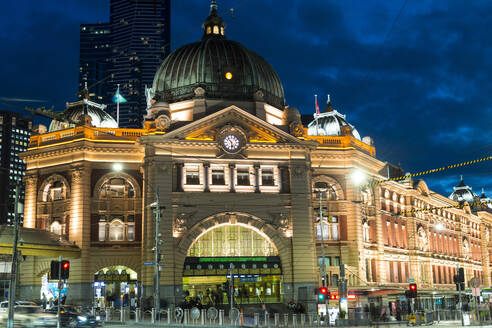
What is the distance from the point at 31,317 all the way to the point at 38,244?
26.1 meters

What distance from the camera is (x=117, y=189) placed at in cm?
7050

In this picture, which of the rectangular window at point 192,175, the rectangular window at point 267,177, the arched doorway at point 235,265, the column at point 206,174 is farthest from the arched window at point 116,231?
the rectangular window at point 267,177

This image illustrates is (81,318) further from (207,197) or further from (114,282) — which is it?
(114,282)

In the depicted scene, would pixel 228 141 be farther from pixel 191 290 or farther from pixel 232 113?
pixel 191 290

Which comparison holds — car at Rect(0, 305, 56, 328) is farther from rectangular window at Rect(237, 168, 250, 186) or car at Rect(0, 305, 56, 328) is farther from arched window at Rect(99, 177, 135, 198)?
rectangular window at Rect(237, 168, 250, 186)

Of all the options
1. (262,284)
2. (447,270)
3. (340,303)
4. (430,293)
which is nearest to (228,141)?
(262,284)

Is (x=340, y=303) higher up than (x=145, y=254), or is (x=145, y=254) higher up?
(x=145, y=254)

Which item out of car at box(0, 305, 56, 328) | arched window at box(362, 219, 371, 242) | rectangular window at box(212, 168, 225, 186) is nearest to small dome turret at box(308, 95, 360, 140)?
arched window at box(362, 219, 371, 242)

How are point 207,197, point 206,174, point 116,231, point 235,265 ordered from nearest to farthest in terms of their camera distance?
1. point 207,197
2. point 235,265
3. point 206,174
4. point 116,231

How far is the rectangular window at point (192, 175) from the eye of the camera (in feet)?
222

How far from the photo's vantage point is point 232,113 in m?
68.7

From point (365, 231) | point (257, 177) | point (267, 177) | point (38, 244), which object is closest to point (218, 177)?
point (257, 177)

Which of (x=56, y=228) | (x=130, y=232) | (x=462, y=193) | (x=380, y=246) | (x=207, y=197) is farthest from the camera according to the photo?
(x=462, y=193)

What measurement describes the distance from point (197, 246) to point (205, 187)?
6229 mm
